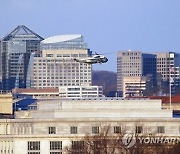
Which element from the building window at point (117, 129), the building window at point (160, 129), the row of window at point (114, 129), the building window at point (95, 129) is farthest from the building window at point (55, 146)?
the building window at point (160, 129)

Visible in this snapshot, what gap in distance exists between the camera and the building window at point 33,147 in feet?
318

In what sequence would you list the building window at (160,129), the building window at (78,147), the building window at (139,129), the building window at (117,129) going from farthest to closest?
the building window at (160,129)
the building window at (117,129)
the building window at (139,129)
the building window at (78,147)

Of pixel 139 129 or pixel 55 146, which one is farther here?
pixel 55 146

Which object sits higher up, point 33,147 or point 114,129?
point 114,129

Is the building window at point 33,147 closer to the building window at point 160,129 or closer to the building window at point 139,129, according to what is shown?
the building window at point 139,129

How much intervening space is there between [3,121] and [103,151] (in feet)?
30.2

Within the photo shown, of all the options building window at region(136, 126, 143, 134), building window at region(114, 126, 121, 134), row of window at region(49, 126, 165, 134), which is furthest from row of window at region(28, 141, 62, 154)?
building window at region(136, 126, 143, 134)

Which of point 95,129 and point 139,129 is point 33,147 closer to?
point 95,129

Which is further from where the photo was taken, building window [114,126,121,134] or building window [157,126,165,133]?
building window [157,126,165,133]

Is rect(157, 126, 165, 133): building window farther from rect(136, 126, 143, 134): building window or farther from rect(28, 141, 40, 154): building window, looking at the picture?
rect(28, 141, 40, 154): building window

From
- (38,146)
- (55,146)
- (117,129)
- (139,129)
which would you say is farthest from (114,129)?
(38,146)

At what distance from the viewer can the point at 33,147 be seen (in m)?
97.0

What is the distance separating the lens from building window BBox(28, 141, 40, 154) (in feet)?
318

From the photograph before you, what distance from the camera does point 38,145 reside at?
318 ft
